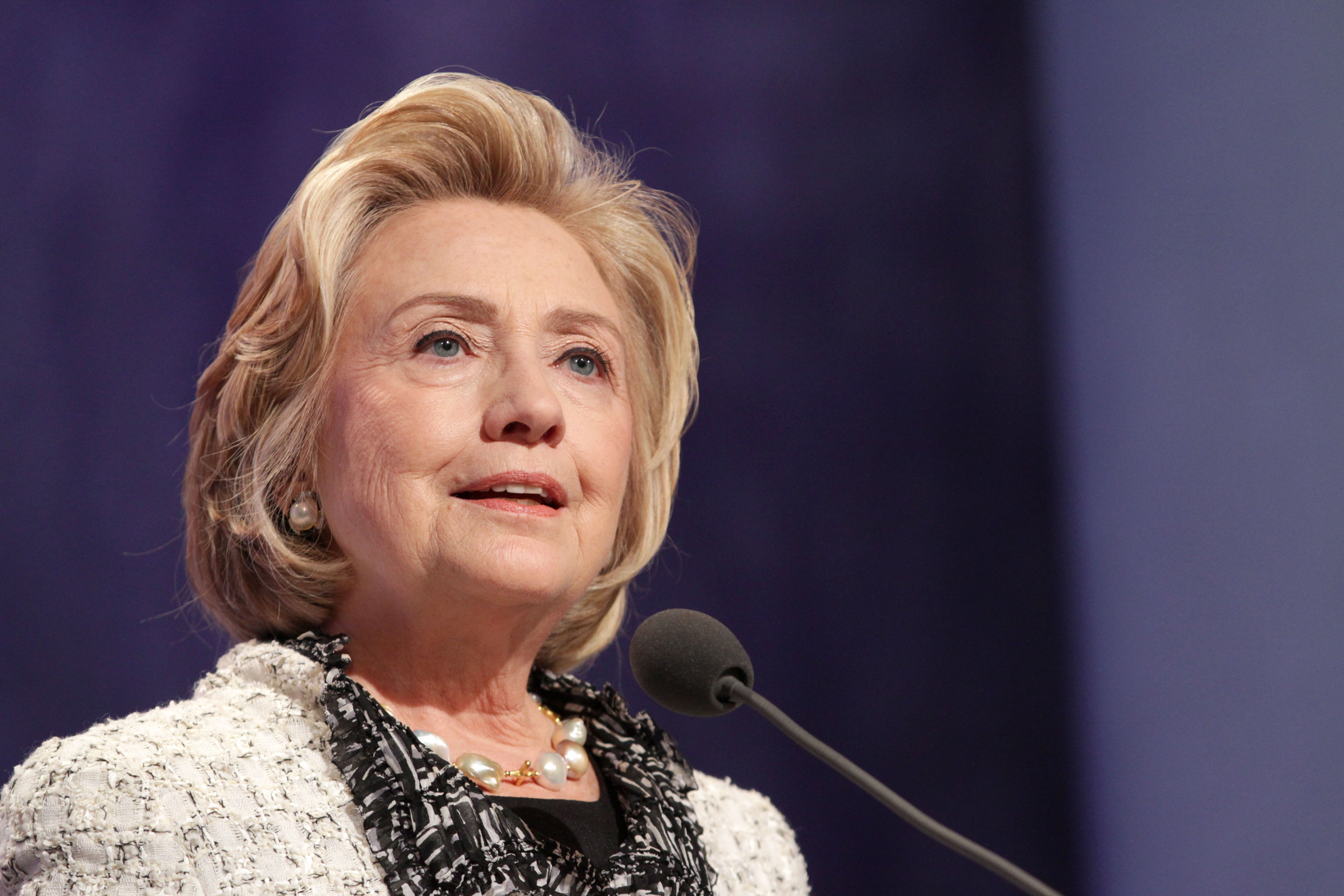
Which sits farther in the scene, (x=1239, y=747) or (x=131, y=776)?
(x=1239, y=747)

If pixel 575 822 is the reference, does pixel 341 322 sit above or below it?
above

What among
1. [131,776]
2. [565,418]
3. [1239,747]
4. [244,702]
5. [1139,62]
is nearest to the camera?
[131,776]

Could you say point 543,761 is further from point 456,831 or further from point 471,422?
point 471,422

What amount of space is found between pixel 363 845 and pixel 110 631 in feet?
2.63

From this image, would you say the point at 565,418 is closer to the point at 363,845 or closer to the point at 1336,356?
the point at 363,845

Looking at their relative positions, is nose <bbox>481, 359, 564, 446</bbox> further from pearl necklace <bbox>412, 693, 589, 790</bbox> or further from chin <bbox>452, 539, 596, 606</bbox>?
pearl necklace <bbox>412, 693, 589, 790</bbox>

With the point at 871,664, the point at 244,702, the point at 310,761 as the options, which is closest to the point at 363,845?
the point at 310,761

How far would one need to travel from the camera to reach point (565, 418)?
130cm

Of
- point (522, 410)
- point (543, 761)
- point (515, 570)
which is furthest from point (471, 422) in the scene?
point (543, 761)

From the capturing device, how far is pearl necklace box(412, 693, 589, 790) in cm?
123

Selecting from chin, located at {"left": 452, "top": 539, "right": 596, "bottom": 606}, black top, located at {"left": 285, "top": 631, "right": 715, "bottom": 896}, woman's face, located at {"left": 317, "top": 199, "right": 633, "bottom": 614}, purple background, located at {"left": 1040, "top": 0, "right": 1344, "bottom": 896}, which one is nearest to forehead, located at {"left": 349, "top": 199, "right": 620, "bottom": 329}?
woman's face, located at {"left": 317, "top": 199, "right": 633, "bottom": 614}

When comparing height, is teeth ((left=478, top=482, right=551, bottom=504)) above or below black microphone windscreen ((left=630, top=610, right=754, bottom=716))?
above

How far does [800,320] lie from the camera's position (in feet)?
7.14

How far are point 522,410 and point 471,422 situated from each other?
0.19 ft
